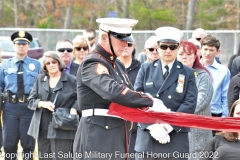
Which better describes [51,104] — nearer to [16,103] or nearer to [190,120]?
[16,103]

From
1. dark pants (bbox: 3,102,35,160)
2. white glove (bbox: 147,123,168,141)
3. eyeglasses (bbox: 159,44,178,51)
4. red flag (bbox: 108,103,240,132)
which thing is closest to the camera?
red flag (bbox: 108,103,240,132)

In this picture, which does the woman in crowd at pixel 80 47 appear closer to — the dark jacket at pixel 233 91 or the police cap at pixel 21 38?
the police cap at pixel 21 38

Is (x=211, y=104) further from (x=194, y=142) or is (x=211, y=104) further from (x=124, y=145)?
(x=124, y=145)

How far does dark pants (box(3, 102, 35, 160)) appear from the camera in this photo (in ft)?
29.2

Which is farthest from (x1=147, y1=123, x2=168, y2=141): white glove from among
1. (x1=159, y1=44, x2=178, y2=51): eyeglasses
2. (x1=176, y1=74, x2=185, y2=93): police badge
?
(x1=159, y1=44, x2=178, y2=51): eyeglasses

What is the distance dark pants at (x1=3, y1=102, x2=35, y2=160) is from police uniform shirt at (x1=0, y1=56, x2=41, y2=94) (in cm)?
26

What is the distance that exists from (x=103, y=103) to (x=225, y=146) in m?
1.73

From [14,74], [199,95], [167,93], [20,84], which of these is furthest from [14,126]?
[167,93]

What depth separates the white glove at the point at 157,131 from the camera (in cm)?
630

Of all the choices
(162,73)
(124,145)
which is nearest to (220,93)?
(162,73)

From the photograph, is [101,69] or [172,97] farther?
[172,97]

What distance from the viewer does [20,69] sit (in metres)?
9.10

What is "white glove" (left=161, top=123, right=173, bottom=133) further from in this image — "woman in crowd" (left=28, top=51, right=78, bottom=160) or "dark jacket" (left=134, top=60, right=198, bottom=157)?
"woman in crowd" (left=28, top=51, right=78, bottom=160)

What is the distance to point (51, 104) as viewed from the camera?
8094mm
